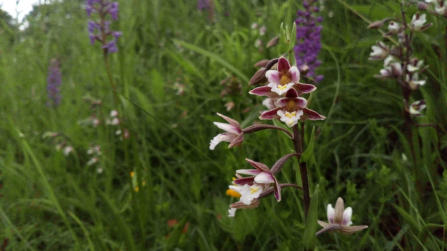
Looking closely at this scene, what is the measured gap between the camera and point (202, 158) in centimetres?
213

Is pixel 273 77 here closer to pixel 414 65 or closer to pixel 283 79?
pixel 283 79

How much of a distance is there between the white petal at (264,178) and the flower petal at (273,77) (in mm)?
221

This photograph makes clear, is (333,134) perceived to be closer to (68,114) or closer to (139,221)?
(139,221)

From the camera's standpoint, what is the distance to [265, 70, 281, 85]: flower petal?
0.88 meters

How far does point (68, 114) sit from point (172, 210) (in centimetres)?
143

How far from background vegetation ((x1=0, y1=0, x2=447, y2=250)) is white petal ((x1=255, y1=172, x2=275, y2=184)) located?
11 centimetres

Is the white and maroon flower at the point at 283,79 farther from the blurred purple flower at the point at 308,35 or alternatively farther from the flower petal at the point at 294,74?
the blurred purple flower at the point at 308,35

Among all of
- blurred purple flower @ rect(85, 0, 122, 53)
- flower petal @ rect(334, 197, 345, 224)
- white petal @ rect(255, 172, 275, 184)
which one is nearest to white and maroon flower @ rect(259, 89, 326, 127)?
white petal @ rect(255, 172, 275, 184)

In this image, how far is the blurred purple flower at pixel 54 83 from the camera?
275 cm

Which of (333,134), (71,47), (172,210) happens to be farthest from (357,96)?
(71,47)

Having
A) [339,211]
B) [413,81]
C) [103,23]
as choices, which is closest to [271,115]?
Result: [339,211]

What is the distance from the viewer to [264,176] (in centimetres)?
85

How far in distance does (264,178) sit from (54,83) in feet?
8.07

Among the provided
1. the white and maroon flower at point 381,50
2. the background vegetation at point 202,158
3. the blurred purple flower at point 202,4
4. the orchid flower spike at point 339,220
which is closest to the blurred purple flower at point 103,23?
the background vegetation at point 202,158
